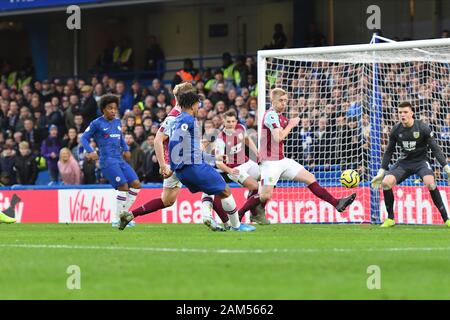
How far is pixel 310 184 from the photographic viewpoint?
16.0m

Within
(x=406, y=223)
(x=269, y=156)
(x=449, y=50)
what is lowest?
(x=406, y=223)

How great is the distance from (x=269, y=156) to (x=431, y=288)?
8.82 meters

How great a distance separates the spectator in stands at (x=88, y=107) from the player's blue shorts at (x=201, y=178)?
517 inches

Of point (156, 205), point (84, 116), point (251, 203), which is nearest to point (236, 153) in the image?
point (251, 203)

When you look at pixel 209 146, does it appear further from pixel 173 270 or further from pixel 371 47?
pixel 173 270

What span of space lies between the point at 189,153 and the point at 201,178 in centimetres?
35

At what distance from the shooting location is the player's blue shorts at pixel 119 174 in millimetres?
17078

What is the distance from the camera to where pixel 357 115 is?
19.7m

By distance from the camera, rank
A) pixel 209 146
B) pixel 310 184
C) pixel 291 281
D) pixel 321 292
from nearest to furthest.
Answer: pixel 321 292, pixel 291 281, pixel 310 184, pixel 209 146

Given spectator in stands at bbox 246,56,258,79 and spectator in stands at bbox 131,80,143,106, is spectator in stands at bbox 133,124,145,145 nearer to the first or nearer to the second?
spectator in stands at bbox 131,80,143,106

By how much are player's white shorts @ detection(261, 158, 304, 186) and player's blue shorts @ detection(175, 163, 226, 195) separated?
8.63ft

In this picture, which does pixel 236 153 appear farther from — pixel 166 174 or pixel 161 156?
pixel 161 156
